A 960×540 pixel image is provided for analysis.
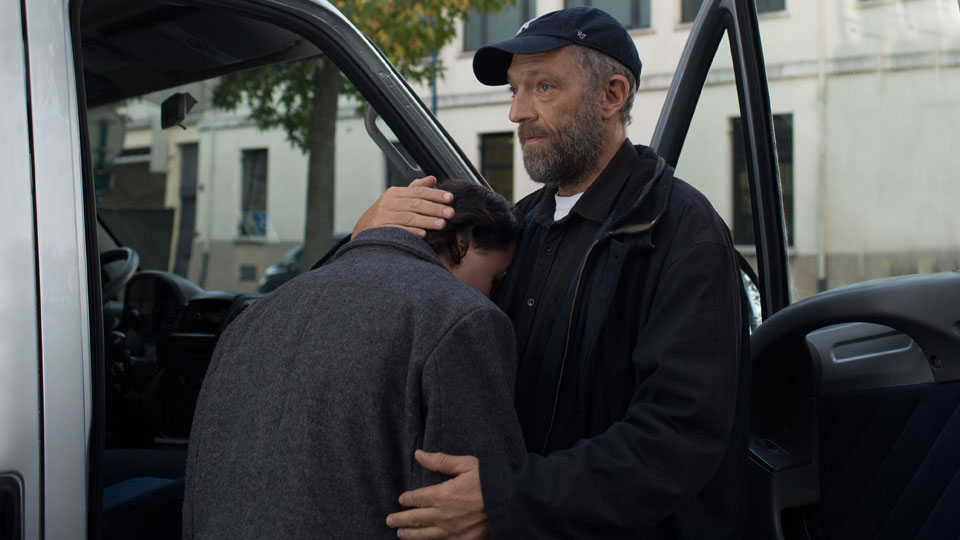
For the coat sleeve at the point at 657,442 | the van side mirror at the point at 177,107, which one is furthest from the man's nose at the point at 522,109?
the van side mirror at the point at 177,107

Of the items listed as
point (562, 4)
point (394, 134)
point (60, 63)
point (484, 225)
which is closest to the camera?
point (60, 63)

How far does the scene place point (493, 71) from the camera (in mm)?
2209

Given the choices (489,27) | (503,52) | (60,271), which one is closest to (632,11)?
(489,27)

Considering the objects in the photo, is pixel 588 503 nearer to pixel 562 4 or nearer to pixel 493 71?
pixel 493 71

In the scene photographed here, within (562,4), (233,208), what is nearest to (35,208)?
(233,208)

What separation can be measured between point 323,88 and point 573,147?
484 cm

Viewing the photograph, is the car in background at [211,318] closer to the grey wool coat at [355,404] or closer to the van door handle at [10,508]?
the van door handle at [10,508]

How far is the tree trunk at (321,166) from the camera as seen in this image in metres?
6.55

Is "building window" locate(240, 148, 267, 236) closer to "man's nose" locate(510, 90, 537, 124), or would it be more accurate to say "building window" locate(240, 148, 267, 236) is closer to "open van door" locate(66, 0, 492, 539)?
"open van door" locate(66, 0, 492, 539)

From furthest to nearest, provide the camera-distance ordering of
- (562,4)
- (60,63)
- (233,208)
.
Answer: (562,4) → (233,208) → (60,63)

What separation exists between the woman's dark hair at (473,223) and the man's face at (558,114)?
0.12 m

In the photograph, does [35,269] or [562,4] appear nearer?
[35,269]

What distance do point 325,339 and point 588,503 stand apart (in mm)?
515

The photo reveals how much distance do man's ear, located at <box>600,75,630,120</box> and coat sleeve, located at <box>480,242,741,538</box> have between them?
45 cm
